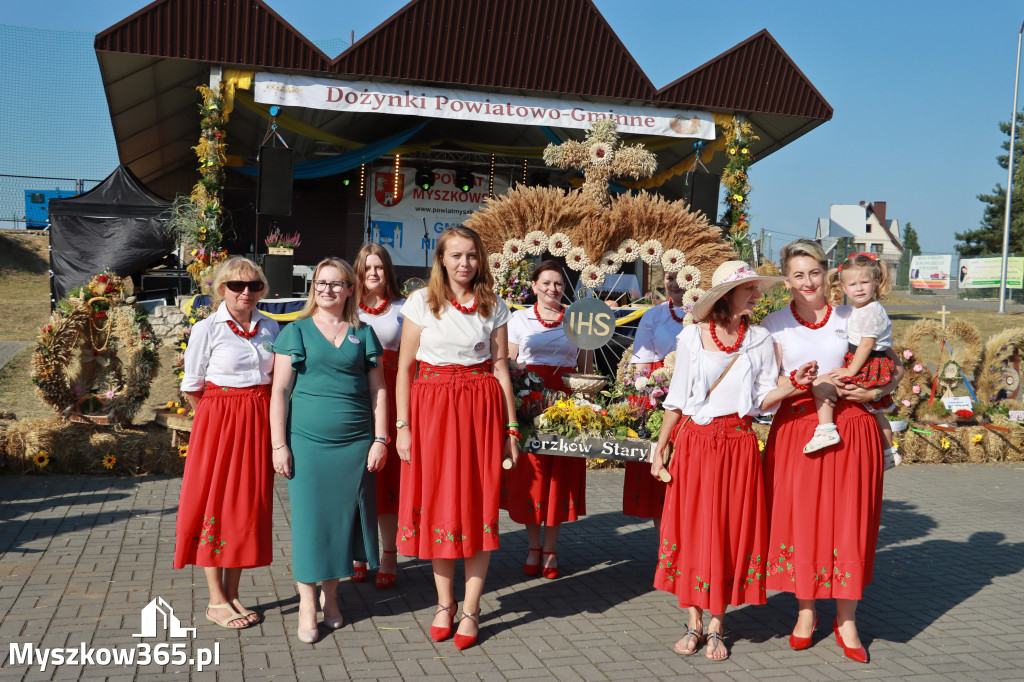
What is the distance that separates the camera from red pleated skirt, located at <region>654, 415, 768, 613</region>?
379 cm

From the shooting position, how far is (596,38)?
12.6 metres

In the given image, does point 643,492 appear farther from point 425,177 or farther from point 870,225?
point 870,225

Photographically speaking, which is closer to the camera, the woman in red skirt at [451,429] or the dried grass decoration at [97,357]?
the woman in red skirt at [451,429]

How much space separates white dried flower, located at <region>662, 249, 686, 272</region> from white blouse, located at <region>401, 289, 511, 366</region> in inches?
66.8

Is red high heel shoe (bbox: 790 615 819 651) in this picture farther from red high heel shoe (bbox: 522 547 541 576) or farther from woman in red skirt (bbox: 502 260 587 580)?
red high heel shoe (bbox: 522 547 541 576)

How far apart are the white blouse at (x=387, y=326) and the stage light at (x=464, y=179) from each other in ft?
44.5

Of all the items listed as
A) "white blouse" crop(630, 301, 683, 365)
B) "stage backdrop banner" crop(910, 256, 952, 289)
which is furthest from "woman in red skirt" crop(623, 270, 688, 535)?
"stage backdrop banner" crop(910, 256, 952, 289)

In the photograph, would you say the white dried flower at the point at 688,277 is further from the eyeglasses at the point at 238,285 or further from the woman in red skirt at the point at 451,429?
the eyeglasses at the point at 238,285

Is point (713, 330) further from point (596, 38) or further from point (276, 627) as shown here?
point (596, 38)

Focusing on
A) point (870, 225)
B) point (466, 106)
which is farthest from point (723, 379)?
point (870, 225)

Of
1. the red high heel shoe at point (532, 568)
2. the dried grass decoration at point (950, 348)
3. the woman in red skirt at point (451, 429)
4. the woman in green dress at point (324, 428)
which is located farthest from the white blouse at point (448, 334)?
the dried grass decoration at point (950, 348)

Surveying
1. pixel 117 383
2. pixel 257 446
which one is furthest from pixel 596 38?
pixel 257 446

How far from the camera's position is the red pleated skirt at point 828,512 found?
3871 mm

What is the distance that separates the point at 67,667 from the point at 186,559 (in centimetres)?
63
